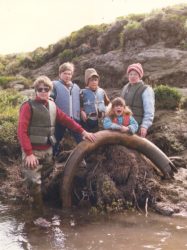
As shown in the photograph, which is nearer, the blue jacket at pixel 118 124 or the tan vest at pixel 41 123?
the tan vest at pixel 41 123

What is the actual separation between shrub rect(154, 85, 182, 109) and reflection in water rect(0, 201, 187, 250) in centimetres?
571

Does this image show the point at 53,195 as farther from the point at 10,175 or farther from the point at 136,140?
the point at 136,140

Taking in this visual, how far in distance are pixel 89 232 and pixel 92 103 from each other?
292 centimetres

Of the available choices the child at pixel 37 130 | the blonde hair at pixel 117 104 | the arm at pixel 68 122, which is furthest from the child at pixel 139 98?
the child at pixel 37 130

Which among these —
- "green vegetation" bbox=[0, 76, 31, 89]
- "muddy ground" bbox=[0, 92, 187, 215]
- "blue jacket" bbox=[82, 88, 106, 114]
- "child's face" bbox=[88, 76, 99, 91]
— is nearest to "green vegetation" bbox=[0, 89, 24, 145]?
"muddy ground" bbox=[0, 92, 187, 215]

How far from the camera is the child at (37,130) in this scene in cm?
762

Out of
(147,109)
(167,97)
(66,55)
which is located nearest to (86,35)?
(66,55)

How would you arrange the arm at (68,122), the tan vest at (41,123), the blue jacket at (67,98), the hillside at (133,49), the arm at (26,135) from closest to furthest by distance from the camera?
1. the arm at (26,135)
2. the tan vest at (41,123)
3. the arm at (68,122)
4. the blue jacket at (67,98)
5. the hillside at (133,49)

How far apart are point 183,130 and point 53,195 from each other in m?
4.36

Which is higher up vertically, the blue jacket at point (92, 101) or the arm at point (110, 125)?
the blue jacket at point (92, 101)

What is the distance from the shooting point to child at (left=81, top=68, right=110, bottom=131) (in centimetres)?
915

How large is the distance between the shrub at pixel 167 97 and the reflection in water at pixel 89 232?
5.71m

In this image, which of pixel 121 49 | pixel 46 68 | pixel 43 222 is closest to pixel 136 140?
pixel 43 222

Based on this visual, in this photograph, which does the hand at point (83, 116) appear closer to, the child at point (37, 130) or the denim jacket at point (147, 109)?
the child at point (37, 130)
